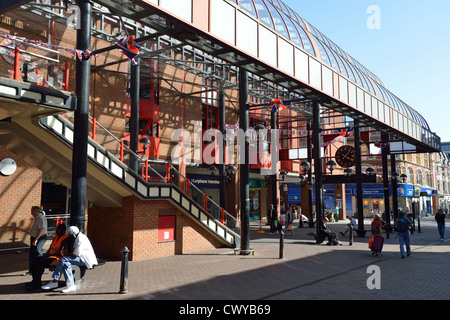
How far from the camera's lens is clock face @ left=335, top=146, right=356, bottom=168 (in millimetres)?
23109

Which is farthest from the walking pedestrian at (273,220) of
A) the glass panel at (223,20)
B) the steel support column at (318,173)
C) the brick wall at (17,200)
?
the brick wall at (17,200)

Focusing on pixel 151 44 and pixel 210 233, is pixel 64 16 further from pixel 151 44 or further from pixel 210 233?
pixel 210 233

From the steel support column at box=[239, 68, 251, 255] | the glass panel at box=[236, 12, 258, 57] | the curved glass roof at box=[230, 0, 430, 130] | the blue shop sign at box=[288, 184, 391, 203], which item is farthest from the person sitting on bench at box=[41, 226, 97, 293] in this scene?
the blue shop sign at box=[288, 184, 391, 203]

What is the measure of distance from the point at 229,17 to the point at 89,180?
690 cm

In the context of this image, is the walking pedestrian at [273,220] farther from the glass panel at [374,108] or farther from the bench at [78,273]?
the bench at [78,273]

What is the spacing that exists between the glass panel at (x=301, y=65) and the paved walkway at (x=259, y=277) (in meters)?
7.17

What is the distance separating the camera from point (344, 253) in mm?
14383

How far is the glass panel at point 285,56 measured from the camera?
47.8ft

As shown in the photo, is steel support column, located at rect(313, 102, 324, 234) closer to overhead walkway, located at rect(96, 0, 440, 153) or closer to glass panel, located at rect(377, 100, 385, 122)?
overhead walkway, located at rect(96, 0, 440, 153)

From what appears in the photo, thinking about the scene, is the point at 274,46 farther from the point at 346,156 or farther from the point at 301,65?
the point at 346,156

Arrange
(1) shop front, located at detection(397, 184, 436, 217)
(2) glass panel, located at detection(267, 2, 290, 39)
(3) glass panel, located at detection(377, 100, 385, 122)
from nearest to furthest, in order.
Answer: (2) glass panel, located at detection(267, 2, 290, 39), (3) glass panel, located at detection(377, 100, 385, 122), (1) shop front, located at detection(397, 184, 436, 217)

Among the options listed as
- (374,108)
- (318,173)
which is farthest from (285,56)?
(374,108)

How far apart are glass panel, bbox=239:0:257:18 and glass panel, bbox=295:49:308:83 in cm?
290
